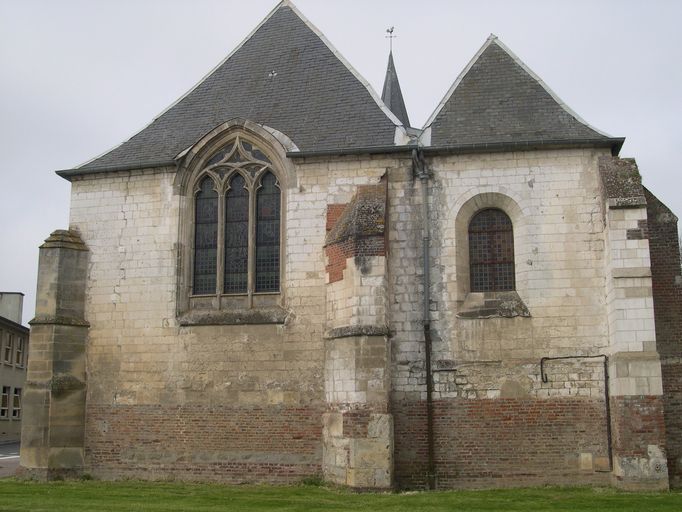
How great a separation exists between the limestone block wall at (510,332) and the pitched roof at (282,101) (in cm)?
174

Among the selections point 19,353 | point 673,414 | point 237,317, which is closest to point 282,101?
point 237,317

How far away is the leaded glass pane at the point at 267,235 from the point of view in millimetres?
16359

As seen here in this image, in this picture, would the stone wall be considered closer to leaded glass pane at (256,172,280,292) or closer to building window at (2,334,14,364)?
leaded glass pane at (256,172,280,292)

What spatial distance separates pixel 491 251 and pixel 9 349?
1101 inches

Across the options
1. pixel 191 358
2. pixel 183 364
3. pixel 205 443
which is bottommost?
pixel 205 443

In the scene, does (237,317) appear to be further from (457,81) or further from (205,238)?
(457,81)

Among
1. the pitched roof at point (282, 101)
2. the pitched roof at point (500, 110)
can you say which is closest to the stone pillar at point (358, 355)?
the pitched roof at point (282, 101)

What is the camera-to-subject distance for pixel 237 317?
15984mm

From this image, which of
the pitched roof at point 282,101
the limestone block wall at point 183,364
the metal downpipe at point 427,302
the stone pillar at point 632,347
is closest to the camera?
the stone pillar at point 632,347

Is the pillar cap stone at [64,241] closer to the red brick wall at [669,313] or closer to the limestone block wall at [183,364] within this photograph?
the limestone block wall at [183,364]

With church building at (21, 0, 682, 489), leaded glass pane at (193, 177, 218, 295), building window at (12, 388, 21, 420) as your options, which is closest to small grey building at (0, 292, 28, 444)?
building window at (12, 388, 21, 420)

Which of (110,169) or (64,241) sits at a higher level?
(110,169)

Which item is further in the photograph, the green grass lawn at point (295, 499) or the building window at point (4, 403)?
the building window at point (4, 403)

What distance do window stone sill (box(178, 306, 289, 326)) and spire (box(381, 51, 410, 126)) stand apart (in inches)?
515
